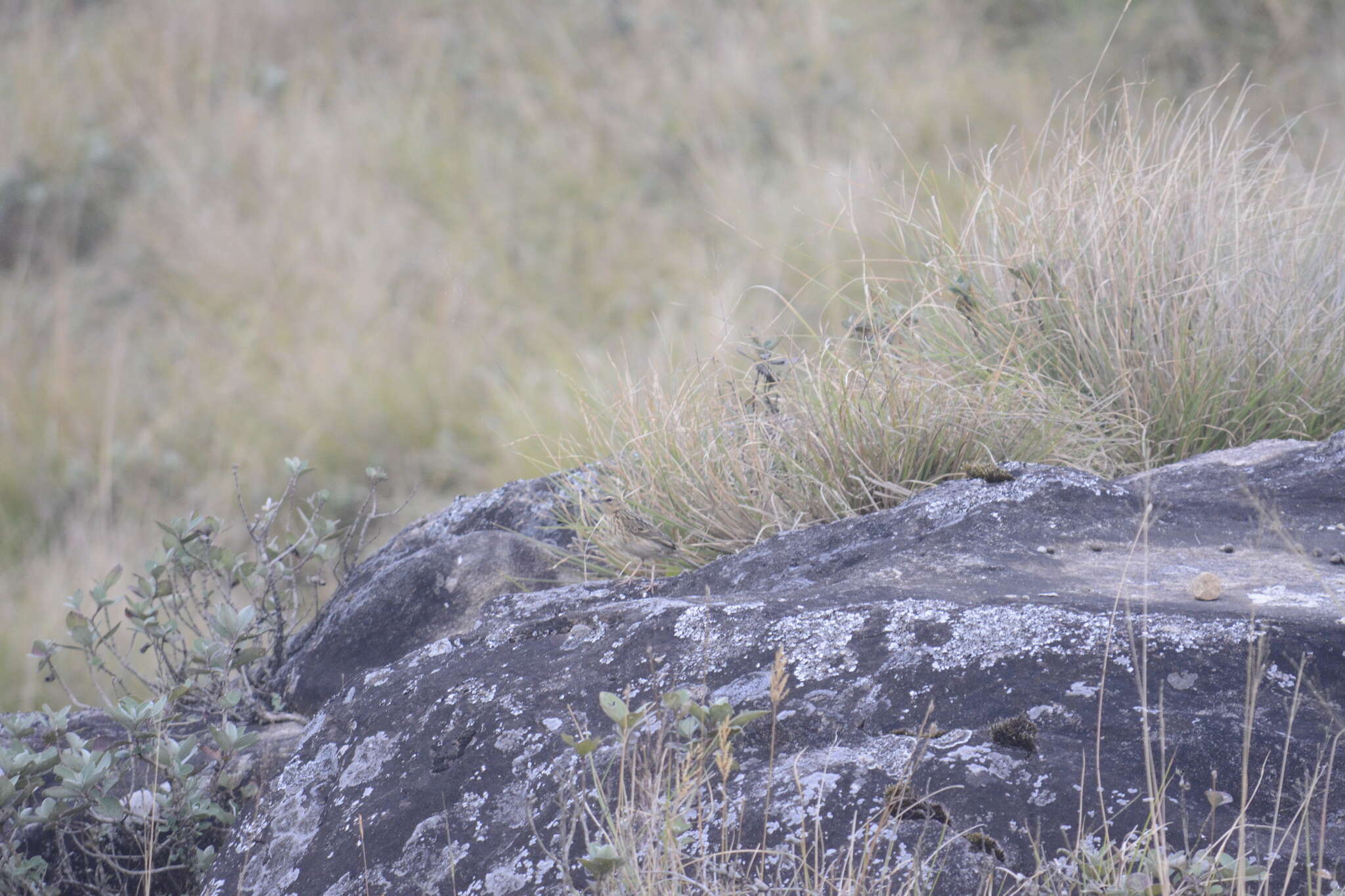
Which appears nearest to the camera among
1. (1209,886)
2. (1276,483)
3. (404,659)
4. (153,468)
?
(1209,886)

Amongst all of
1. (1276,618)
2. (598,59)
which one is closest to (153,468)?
(598,59)

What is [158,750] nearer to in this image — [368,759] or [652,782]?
[368,759]

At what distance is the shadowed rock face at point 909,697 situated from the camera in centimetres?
129

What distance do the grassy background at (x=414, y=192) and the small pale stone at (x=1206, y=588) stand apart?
3.57 metres

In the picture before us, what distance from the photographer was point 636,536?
7.36ft

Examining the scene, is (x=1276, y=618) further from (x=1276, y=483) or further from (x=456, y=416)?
(x=456, y=416)

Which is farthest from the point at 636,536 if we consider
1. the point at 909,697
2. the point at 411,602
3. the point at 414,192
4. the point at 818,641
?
the point at 414,192

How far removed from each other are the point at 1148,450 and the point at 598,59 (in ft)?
22.7

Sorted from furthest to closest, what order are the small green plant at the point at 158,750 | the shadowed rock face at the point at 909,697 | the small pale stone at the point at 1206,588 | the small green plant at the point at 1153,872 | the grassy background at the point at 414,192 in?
the grassy background at the point at 414,192 < the small green plant at the point at 158,750 < the small pale stone at the point at 1206,588 < the shadowed rock face at the point at 909,697 < the small green plant at the point at 1153,872

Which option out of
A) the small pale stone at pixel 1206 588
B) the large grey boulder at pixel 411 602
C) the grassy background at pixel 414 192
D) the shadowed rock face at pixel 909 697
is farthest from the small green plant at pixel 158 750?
the grassy background at pixel 414 192

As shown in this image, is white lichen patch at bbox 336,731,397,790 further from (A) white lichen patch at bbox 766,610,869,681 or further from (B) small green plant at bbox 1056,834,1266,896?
(B) small green plant at bbox 1056,834,1266,896

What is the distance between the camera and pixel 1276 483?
1.95m

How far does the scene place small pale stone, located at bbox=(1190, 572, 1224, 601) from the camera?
1519mm

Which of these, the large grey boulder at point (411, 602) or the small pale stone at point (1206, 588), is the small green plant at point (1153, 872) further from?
the large grey boulder at point (411, 602)
